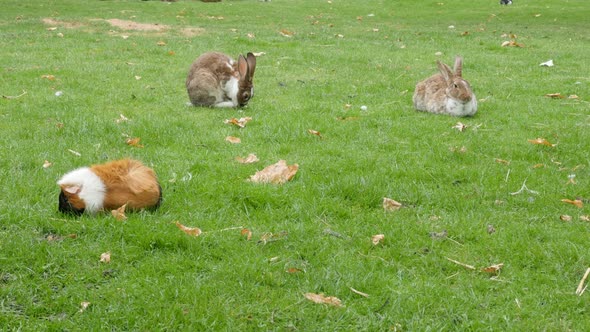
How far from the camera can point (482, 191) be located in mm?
5637

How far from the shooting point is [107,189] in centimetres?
462

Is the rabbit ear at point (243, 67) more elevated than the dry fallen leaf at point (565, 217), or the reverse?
the rabbit ear at point (243, 67)

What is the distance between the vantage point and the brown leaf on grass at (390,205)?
17.1 ft

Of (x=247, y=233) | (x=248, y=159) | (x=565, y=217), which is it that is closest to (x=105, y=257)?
(x=247, y=233)

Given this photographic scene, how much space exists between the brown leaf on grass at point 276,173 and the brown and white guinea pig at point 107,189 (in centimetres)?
115

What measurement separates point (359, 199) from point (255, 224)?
102 cm

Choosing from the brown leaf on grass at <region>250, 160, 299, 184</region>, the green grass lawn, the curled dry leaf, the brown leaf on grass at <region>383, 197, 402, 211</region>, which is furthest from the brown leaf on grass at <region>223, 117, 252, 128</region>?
the brown leaf on grass at <region>383, 197, 402, 211</region>

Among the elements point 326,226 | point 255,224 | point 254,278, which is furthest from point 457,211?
point 254,278

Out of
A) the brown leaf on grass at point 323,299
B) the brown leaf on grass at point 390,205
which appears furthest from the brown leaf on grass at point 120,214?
the brown leaf on grass at point 390,205

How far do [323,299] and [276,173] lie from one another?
86.3 inches

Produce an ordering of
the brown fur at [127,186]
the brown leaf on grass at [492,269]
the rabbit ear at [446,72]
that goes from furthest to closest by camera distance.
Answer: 1. the rabbit ear at [446,72]
2. the brown fur at [127,186]
3. the brown leaf on grass at [492,269]

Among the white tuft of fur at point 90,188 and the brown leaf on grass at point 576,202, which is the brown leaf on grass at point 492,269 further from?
the white tuft of fur at point 90,188

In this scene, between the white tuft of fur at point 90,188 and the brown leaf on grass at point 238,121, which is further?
the brown leaf on grass at point 238,121

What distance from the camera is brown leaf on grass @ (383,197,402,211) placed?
522cm
